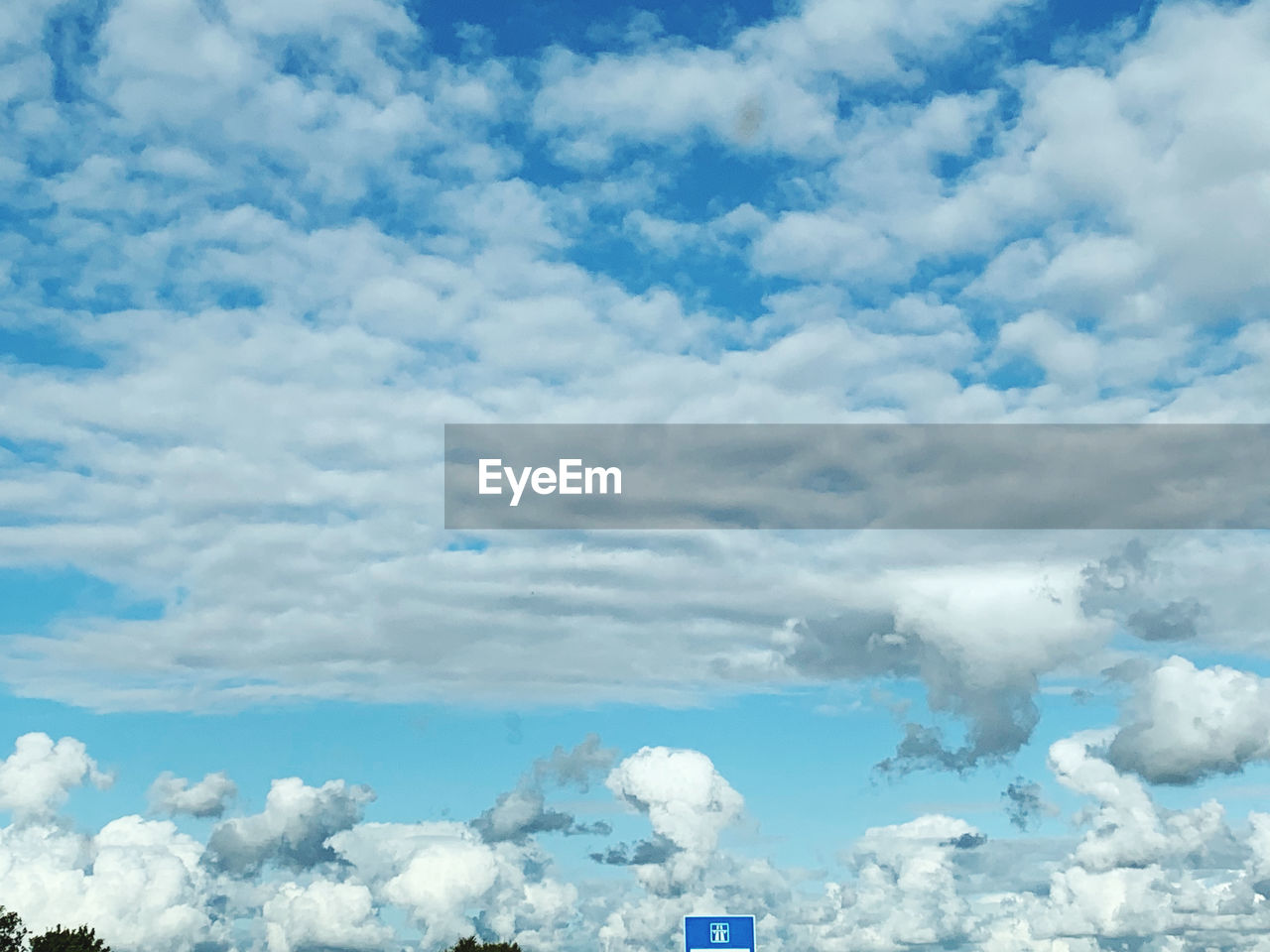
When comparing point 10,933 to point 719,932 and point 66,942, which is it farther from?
point 719,932

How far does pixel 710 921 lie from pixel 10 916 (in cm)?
8470

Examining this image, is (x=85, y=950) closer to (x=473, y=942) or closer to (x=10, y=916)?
(x=10, y=916)

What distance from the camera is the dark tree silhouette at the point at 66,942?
4136 inches

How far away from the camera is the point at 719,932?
129 ft

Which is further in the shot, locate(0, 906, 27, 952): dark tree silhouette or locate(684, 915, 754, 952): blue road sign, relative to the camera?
locate(0, 906, 27, 952): dark tree silhouette

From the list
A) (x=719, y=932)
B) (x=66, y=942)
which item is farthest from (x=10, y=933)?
(x=719, y=932)

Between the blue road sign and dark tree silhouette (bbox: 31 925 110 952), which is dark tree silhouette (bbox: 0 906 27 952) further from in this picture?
the blue road sign

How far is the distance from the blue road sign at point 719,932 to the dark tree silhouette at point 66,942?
8394 cm

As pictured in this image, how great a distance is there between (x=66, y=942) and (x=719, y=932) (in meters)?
86.5

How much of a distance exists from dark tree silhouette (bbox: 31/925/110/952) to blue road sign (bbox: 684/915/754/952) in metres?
83.9

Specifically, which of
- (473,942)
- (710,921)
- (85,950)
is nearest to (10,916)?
(85,950)

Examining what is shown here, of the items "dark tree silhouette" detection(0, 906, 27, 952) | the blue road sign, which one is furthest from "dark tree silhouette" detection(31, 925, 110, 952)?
the blue road sign

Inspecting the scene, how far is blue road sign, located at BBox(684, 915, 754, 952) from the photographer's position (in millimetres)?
39219

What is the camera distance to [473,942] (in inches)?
Answer: 5468
